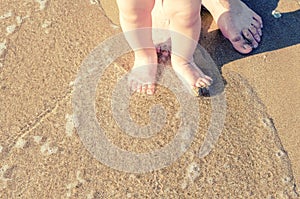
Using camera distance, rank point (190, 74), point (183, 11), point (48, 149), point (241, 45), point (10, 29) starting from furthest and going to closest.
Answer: point (10, 29), point (241, 45), point (190, 74), point (48, 149), point (183, 11)

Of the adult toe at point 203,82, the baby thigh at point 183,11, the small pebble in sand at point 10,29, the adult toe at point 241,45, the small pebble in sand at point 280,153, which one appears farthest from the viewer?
the small pebble in sand at point 10,29

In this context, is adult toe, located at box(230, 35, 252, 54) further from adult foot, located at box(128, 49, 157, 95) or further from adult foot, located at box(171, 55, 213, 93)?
adult foot, located at box(128, 49, 157, 95)

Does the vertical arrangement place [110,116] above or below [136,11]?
below

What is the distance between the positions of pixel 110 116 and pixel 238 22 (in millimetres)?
821

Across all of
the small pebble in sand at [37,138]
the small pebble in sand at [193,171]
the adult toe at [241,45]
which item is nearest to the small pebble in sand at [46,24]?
the small pebble in sand at [37,138]

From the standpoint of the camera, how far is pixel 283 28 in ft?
8.30

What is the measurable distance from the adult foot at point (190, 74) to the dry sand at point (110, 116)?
87 mm

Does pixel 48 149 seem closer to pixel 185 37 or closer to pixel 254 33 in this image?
pixel 185 37

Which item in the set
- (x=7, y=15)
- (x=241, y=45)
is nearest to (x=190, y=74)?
(x=241, y=45)

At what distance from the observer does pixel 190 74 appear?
2.32 metres

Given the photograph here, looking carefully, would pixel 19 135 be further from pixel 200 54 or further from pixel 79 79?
pixel 200 54

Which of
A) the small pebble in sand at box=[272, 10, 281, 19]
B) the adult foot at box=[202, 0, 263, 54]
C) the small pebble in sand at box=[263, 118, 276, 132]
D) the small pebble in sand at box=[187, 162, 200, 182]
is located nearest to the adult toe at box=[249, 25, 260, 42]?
the adult foot at box=[202, 0, 263, 54]

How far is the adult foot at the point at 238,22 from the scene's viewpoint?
2480 mm

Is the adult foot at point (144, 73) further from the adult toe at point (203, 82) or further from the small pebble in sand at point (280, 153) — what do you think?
the small pebble in sand at point (280, 153)
